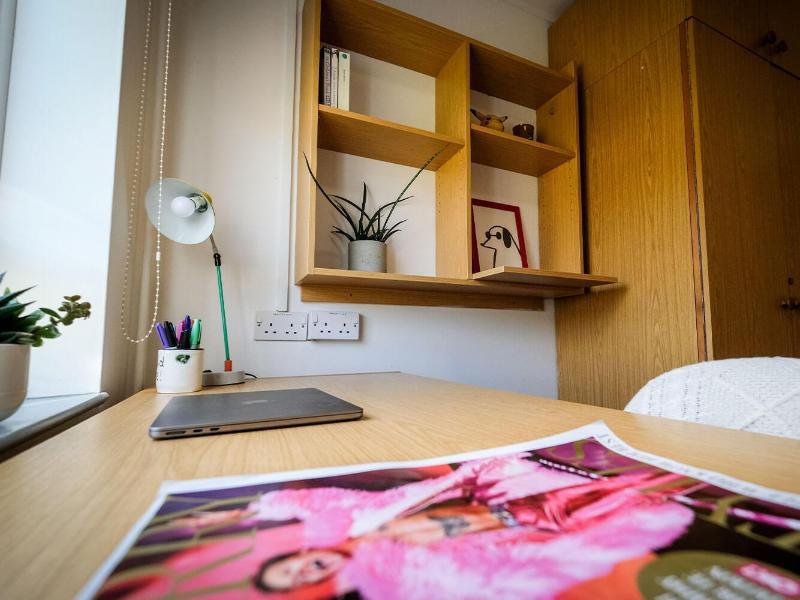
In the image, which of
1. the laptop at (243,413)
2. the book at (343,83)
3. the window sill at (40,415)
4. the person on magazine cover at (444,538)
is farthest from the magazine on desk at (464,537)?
the book at (343,83)

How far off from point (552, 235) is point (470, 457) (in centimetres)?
140

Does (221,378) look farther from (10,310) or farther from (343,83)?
(343,83)

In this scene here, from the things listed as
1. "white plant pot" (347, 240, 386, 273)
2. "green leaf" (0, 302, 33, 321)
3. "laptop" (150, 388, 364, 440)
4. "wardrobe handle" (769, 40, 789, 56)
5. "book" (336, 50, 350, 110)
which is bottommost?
"laptop" (150, 388, 364, 440)

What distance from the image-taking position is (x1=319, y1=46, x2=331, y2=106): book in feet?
3.73

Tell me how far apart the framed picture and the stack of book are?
0.63 metres

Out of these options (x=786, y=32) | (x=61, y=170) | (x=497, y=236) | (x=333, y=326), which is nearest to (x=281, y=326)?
(x=333, y=326)

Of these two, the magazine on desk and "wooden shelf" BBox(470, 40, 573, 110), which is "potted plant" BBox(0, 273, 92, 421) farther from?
"wooden shelf" BBox(470, 40, 573, 110)

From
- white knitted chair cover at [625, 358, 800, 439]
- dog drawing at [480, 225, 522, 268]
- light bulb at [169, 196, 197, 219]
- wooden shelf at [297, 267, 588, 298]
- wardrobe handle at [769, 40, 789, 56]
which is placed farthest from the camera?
dog drawing at [480, 225, 522, 268]

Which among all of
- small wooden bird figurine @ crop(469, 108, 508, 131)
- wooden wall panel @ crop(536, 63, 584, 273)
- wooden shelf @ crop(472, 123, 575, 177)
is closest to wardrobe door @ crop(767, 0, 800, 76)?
wooden wall panel @ crop(536, 63, 584, 273)

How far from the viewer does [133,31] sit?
0.88m

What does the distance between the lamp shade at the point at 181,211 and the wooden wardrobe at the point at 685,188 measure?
1316 millimetres

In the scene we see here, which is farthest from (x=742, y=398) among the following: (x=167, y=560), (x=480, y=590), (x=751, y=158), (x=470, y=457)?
(x=751, y=158)

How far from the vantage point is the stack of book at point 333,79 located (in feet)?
3.73

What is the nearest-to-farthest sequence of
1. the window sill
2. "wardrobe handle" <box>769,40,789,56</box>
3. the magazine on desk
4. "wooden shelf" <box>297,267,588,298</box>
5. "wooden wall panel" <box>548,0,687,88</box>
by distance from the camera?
the magazine on desk → the window sill → "wooden shelf" <box>297,267,588,298</box> → "wooden wall panel" <box>548,0,687,88</box> → "wardrobe handle" <box>769,40,789,56</box>
